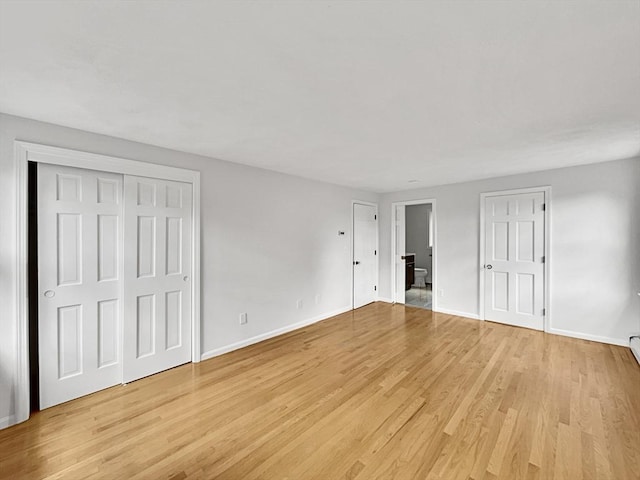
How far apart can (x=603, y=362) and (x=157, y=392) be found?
15.1ft

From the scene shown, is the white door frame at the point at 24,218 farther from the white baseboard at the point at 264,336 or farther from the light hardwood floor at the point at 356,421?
the white baseboard at the point at 264,336

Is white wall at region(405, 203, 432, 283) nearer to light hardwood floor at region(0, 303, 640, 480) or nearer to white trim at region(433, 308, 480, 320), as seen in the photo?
white trim at region(433, 308, 480, 320)

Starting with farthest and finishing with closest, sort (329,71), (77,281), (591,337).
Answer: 1. (591,337)
2. (77,281)
3. (329,71)

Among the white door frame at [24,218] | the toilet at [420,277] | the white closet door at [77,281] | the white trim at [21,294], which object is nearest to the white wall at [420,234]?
the toilet at [420,277]

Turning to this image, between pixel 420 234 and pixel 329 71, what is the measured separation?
7317 millimetres

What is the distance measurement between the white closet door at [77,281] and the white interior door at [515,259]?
4.99 metres

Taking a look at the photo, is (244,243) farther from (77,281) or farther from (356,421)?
(356,421)

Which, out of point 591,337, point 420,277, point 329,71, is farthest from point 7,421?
point 420,277

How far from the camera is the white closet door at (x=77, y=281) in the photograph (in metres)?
2.35

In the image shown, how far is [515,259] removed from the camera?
433 centimetres

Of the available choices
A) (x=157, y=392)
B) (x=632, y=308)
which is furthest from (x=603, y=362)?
(x=157, y=392)

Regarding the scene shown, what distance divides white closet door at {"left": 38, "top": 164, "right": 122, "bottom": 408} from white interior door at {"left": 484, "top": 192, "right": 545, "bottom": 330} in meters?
4.99

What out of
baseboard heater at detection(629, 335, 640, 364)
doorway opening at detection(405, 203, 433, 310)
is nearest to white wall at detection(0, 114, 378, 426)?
doorway opening at detection(405, 203, 433, 310)

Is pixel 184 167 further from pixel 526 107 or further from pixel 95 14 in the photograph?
pixel 526 107
